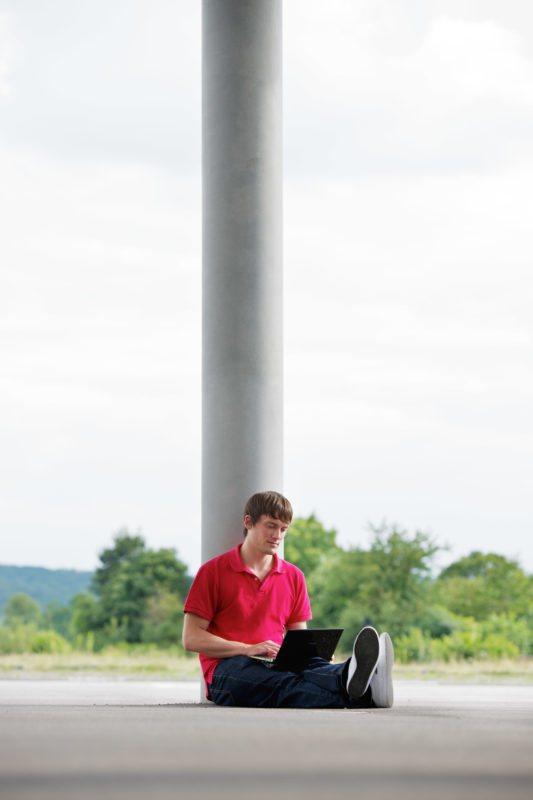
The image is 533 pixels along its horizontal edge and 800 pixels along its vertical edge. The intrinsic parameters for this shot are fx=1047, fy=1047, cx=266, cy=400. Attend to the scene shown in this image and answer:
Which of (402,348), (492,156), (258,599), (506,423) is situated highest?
(492,156)

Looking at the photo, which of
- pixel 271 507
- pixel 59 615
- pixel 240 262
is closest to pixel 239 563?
pixel 271 507

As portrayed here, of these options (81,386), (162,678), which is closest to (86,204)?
(81,386)

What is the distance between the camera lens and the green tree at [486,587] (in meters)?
15.0

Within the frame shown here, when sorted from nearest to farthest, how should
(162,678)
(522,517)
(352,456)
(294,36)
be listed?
(162,678), (294,36), (522,517), (352,456)

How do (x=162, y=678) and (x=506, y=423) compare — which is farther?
(x=506, y=423)

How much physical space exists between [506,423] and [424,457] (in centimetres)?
209

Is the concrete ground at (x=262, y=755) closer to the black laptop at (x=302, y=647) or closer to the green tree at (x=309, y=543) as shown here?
the black laptop at (x=302, y=647)

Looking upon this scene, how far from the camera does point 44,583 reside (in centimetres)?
2161

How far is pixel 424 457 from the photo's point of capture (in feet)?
78.6

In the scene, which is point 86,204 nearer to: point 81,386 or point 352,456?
point 81,386

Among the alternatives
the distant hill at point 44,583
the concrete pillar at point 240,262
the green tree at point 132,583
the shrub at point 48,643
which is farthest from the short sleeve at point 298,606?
the distant hill at point 44,583

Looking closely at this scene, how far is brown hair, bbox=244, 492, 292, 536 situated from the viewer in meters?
4.68

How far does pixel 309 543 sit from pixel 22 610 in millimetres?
5377

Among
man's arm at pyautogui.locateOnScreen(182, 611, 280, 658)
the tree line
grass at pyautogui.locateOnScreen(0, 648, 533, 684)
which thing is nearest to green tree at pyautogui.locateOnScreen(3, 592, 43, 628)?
the tree line
